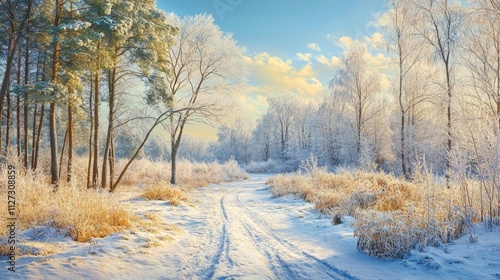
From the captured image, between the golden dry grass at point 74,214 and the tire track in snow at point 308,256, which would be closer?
the tire track in snow at point 308,256

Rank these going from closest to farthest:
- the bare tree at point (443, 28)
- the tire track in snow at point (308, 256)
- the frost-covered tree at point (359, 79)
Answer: the tire track in snow at point (308, 256)
the bare tree at point (443, 28)
the frost-covered tree at point (359, 79)

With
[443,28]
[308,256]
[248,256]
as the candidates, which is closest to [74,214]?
[248,256]

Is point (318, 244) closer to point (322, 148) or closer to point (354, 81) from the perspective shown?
point (354, 81)

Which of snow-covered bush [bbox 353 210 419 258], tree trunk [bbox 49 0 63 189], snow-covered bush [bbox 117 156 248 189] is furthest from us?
snow-covered bush [bbox 117 156 248 189]

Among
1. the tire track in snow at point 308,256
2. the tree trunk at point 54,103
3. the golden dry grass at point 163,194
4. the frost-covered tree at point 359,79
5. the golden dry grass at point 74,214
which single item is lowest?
the tire track in snow at point 308,256

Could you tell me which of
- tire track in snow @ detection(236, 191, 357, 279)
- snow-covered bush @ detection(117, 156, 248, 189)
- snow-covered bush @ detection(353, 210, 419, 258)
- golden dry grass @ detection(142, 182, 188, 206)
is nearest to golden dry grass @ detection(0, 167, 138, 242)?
tire track in snow @ detection(236, 191, 357, 279)

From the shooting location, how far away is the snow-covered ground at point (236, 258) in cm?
351

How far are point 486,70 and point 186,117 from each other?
16501 millimetres

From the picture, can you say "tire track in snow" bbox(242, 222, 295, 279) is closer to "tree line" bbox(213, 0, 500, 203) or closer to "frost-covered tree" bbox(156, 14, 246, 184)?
"tree line" bbox(213, 0, 500, 203)

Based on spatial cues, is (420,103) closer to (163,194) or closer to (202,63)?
(202,63)

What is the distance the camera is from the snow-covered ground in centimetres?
351

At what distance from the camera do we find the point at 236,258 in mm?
4441


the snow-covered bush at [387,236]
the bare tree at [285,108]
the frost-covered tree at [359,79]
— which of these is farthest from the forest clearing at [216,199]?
the bare tree at [285,108]

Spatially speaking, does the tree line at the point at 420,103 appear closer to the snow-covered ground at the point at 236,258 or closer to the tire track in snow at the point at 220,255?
the snow-covered ground at the point at 236,258
